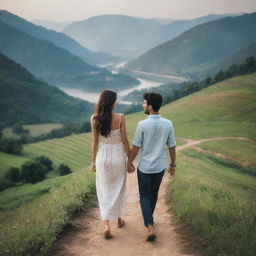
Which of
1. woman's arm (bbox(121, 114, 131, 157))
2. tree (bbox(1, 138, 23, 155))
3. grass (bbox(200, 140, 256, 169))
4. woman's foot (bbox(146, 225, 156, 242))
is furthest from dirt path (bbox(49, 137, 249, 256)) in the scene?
tree (bbox(1, 138, 23, 155))

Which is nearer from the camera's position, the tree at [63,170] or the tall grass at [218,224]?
the tall grass at [218,224]

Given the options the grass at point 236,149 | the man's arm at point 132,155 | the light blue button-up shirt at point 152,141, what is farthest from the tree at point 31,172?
the light blue button-up shirt at point 152,141

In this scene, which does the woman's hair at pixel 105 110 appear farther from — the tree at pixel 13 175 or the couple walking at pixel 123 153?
the tree at pixel 13 175

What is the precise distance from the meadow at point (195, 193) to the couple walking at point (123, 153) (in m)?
1.06

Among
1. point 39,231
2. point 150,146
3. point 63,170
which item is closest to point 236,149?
point 63,170

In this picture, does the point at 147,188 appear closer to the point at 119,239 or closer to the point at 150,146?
the point at 150,146

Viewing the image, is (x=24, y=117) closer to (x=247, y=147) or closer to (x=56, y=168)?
(x=56, y=168)

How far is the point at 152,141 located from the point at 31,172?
157 feet

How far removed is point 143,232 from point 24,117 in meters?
156

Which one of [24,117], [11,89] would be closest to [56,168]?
[24,117]

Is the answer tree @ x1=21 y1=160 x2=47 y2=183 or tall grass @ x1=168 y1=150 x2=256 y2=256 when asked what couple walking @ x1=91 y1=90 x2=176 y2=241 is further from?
tree @ x1=21 y1=160 x2=47 y2=183

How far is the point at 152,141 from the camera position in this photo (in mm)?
6016

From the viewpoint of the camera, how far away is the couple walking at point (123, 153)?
236 inches

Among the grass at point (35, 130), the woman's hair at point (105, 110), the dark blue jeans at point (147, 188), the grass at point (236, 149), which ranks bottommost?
the grass at point (236, 149)
